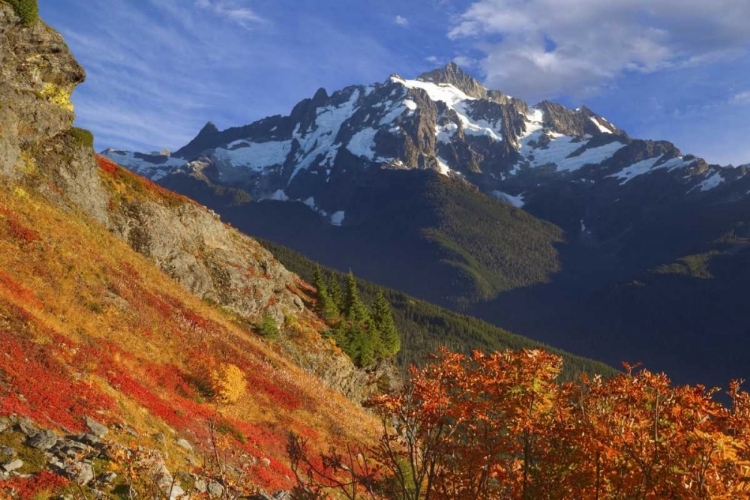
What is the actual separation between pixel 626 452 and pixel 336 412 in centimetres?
3209

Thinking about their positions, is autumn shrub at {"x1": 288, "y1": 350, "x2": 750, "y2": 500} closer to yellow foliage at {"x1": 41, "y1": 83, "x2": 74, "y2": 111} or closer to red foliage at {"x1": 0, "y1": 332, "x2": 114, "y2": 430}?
red foliage at {"x1": 0, "y1": 332, "x2": 114, "y2": 430}

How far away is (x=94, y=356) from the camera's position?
20297 mm

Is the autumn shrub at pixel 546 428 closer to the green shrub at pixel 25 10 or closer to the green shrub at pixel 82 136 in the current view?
the green shrub at pixel 82 136

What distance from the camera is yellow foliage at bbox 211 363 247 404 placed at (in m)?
25.9

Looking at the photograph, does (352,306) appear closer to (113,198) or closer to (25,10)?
(113,198)

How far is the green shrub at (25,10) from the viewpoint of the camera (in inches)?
1571

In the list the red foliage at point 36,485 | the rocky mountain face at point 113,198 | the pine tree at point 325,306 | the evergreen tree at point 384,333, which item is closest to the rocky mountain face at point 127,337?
the red foliage at point 36,485

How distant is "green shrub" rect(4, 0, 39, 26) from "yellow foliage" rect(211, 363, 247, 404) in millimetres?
33546

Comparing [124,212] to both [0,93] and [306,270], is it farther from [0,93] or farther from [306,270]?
[306,270]

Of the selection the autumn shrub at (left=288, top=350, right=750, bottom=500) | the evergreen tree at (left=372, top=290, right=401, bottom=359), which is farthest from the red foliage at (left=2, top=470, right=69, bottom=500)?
the evergreen tree at (left=372, top=290, right=401, bottom=359)

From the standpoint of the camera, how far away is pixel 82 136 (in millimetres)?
41875

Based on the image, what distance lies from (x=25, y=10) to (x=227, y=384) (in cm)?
3562

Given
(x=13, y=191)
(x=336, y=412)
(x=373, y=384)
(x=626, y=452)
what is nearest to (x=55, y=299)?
(x=13, y=191)

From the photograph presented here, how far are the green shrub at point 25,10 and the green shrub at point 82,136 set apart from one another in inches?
343
